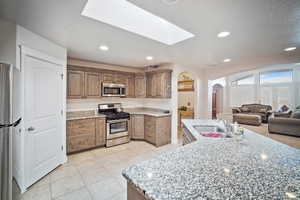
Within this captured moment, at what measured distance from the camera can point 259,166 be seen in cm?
96

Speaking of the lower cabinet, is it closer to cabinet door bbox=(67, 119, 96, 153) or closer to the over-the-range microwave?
cabinet door bbox=(67, 119, 96, 153)

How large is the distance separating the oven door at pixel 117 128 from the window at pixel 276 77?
29.0ft

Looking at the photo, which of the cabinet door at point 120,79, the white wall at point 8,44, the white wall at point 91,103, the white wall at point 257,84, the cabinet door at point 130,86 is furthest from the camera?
the white wall at point 257,84

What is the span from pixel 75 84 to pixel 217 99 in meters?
9.38

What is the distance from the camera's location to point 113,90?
4.01 metres

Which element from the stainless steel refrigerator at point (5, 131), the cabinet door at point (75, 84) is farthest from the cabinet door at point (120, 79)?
the stainless steel refrigerator at point (5, 131)

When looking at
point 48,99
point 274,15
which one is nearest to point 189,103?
point 274,15

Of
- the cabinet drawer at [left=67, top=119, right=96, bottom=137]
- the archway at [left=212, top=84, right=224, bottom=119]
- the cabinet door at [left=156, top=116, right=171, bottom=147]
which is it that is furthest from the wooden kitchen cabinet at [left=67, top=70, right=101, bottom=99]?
the archway at [left=212, top=84, right=224, bottom=119]

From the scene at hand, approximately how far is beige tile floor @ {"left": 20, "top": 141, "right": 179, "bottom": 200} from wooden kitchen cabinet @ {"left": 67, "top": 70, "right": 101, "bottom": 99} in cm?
149

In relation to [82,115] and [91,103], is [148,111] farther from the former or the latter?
[82,115]

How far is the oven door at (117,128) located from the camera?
3.65m

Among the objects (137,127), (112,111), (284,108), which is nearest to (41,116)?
(112,111)

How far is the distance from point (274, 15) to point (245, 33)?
507 millimetres

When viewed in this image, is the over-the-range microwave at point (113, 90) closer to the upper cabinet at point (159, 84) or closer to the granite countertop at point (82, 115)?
the granite countertop at point (82, 115)
